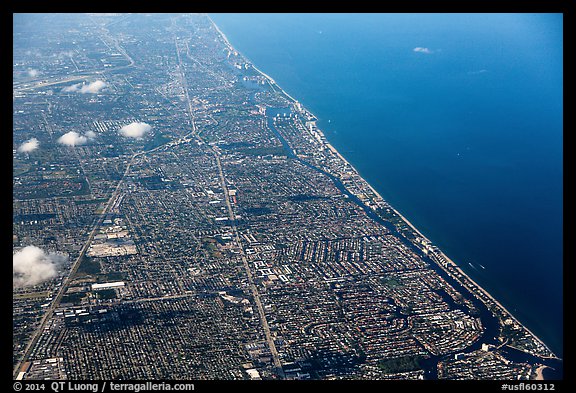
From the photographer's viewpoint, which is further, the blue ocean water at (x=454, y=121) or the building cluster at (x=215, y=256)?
the blue ocean water at (x=454, y=121)

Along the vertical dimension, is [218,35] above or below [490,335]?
above

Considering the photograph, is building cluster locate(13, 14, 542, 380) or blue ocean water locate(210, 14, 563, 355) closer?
building cluster locate(13, 14, 542, 380)

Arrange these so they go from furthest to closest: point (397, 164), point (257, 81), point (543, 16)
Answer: point (543, 16), point (257, 81), point (397, 164)

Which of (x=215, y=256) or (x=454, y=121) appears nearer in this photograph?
(x=215, y=256)
